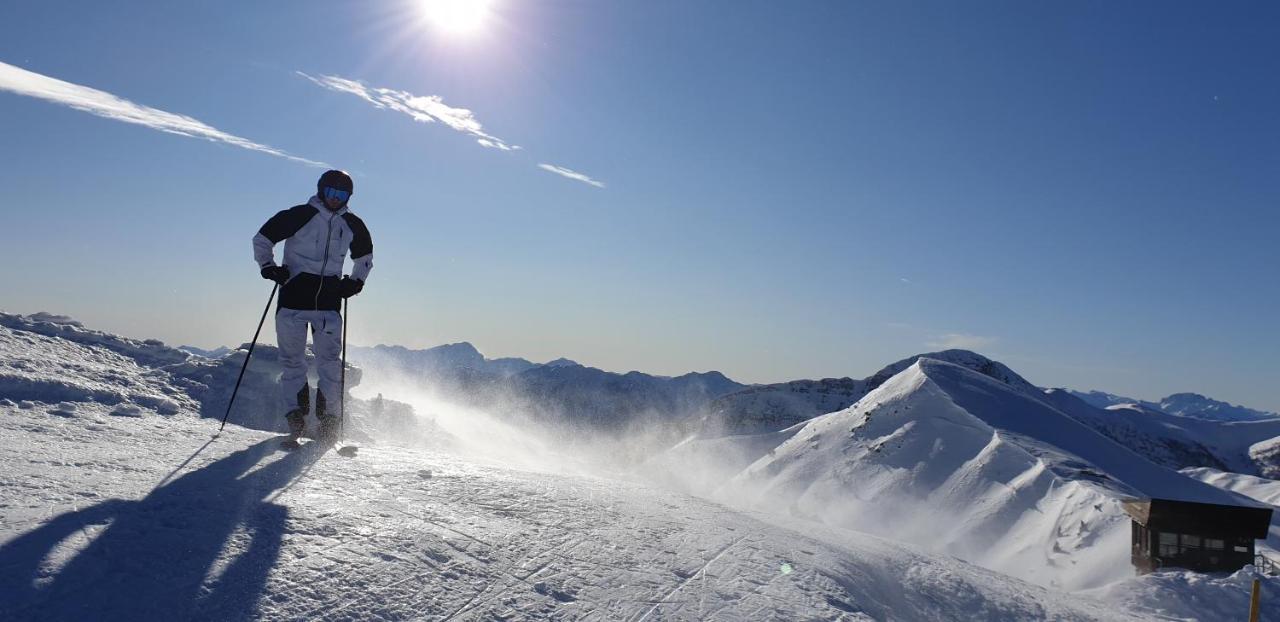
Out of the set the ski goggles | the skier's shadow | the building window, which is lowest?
the building window

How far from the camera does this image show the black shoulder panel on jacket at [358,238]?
24.8 feet

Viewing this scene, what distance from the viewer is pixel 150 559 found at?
3297mm

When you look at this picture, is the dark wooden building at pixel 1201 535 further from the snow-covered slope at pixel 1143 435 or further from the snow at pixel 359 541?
the snow-covered slope at pixel 1143 435

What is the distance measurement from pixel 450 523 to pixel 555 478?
250 centimetres

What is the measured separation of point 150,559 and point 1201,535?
17.1 meters

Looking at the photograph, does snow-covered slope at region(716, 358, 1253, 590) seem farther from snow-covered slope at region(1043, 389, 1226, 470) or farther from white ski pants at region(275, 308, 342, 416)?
snow-covered slope at region(1043, 389, 1226, 470)

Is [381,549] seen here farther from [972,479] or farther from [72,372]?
[972,479]

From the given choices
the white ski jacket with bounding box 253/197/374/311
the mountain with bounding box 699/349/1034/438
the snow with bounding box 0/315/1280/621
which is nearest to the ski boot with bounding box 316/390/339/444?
the snow with bounding box 0/315/1280/621

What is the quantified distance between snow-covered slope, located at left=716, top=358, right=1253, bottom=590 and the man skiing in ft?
54.5

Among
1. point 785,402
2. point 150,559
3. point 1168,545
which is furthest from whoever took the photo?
point 785,402

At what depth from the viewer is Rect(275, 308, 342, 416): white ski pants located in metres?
7.27

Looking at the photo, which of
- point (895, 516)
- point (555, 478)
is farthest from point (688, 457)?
point (555, 478)

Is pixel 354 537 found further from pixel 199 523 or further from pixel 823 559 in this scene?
pixel 823 559

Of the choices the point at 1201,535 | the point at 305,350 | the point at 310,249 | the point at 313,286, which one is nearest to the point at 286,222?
the point at 310,249
